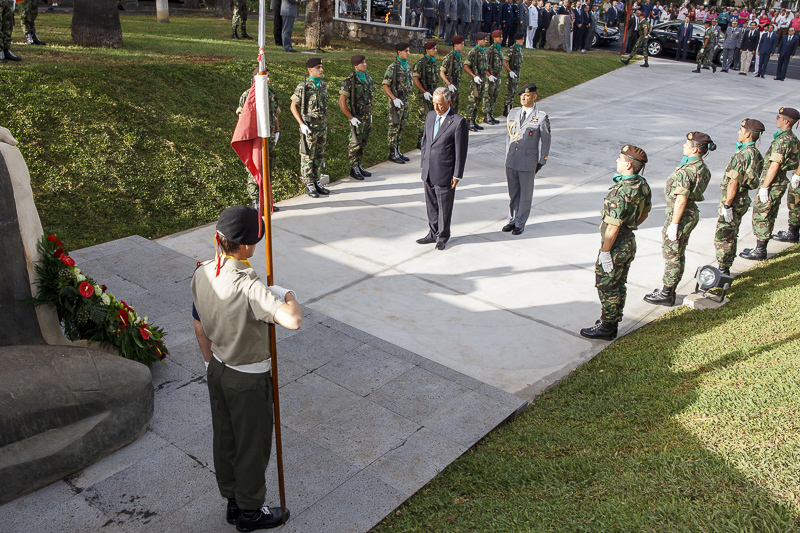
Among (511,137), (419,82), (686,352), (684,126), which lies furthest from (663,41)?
(686,352)

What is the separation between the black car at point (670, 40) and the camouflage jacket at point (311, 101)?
763 inches

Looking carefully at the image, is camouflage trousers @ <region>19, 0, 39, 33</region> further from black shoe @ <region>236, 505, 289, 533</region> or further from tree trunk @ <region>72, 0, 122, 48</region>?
black shoe @ <region>236, 505, 289, 533</region>

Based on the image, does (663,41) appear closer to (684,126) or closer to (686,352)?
(684,126)

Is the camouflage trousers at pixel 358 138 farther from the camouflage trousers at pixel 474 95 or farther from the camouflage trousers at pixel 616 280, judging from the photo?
the camouflage trousers at pixel 616 280

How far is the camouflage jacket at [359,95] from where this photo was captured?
1084 cm

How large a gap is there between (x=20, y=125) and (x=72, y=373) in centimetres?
678

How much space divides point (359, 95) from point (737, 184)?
19.1ft

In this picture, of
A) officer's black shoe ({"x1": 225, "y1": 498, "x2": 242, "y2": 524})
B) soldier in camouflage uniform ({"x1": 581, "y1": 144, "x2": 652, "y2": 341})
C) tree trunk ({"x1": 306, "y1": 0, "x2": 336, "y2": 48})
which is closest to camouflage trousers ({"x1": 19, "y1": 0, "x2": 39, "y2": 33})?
tree trunk ({"x1": 306, "y1": 0, "x2": 336, "y2": 48})

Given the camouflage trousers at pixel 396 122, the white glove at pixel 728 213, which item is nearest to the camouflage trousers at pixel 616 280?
the white glove at pixel 728 213

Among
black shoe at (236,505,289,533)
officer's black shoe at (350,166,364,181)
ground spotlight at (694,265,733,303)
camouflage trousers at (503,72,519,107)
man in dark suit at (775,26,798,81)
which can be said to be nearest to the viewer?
black shoe at (236,505,289,533)

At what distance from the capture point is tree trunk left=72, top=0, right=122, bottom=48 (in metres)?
13.2

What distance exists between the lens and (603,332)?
6.64 meters

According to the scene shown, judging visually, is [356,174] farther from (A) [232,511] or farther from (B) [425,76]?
(A) [232,511]

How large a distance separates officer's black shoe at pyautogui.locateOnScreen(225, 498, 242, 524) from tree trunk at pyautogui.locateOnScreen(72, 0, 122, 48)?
12.1m
